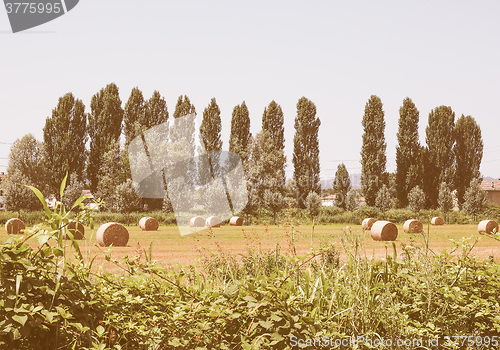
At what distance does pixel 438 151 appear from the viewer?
159 feet

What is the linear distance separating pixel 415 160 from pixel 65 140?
116 feet

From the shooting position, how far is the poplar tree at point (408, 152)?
156ft

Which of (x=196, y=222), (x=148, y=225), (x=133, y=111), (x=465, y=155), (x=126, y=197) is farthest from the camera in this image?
(x=465, y=155)

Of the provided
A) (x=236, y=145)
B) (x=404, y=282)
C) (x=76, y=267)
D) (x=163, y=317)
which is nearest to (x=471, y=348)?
(x=404, y=282)

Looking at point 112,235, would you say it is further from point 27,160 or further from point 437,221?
point 27,160

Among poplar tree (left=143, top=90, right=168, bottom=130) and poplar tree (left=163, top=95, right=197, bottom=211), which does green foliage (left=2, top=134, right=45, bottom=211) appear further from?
poplar tree (left=163, top=95, right=197, bottom=211)

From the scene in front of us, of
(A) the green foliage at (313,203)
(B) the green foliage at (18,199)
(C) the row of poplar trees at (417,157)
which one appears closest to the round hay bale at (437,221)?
(C) the row of poplar trees at (417,157)

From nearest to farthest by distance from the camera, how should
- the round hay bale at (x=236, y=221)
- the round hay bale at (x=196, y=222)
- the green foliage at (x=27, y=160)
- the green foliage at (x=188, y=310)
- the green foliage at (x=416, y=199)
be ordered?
1. the green foliage at (x=188, y=310)
2. the round hay bale at (x=196, y=222)
3. the round hay bale at (x=236, y=221)
4. the green foliage at (x=416, y=199)
5. the green foliage at (x=27, y=160)

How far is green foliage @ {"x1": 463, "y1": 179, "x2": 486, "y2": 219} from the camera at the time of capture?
4453 centimetres

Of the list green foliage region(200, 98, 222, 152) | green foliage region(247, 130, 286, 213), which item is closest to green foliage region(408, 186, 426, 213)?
green foliage region(247, 130, 286, 213)

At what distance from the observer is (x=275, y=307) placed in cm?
321

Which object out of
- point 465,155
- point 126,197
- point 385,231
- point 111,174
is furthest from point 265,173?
point 465,155

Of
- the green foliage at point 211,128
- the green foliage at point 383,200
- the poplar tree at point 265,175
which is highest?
the green foliage at point 211,128

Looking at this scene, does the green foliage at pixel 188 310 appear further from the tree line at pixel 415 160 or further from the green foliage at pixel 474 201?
the green foliage at pixel 474 201
